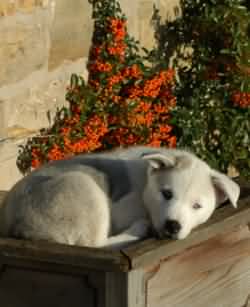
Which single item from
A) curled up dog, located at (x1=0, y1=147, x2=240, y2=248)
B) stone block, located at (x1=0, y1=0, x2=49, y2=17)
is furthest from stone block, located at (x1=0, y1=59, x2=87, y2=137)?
curled up dog, located at (x1=0, y1=147, x2=240, y2=248)

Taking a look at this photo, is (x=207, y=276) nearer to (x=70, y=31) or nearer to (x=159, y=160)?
(x=159, y=160)

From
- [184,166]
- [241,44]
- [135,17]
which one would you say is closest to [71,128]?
[135,17]

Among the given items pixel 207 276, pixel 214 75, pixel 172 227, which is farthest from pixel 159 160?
pixel 214 75

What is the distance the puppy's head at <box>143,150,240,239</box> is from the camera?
11.9 feet

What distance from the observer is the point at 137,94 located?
21.7ft

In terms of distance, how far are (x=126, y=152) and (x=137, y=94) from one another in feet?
8.62

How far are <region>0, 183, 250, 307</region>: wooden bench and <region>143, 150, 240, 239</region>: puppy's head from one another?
69 millimetres

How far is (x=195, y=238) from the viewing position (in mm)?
3428

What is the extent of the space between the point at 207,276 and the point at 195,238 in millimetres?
291

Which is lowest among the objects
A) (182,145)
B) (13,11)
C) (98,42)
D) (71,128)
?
(182,145)

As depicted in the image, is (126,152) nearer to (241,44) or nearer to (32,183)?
(32,183)

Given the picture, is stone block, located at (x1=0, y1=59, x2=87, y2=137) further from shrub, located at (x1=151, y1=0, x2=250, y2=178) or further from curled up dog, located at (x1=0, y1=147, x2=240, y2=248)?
curled up dog, located at (x1=0, y1=147, x2=240, y2=248)

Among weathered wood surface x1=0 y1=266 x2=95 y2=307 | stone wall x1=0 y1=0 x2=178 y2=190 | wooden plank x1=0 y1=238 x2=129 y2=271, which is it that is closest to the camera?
wooden plank x1=0 y1=238 x2=129 y2=271

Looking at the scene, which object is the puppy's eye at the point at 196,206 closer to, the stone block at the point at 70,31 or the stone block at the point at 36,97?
the stone block at the point at 36,97
